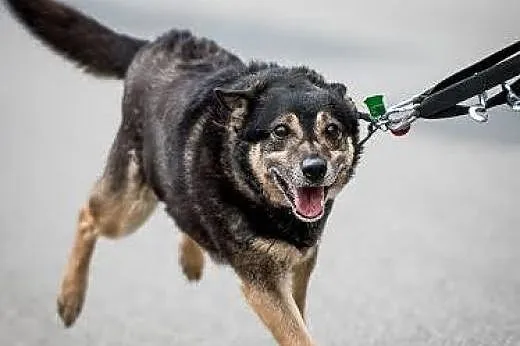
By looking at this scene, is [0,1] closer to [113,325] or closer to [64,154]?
[64,154]

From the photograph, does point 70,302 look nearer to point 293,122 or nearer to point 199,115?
point 199,115

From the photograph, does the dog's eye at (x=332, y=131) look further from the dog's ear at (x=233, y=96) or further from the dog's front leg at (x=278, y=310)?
the dog's front leg at (x=278, y=310)

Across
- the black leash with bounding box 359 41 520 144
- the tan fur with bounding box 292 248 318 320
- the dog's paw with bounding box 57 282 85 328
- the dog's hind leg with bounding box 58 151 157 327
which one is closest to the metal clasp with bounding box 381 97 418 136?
the black leash with bounding box 359 41 520 144

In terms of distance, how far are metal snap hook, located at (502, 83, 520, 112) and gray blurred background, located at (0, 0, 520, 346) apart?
59 cm

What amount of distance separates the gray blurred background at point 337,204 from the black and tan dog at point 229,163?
0.10 metres

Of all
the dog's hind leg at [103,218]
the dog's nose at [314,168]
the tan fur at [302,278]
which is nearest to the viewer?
the dog's nose at [314,168]

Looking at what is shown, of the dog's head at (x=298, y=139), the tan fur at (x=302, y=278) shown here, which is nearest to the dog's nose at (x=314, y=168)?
the dog's head at (x=298, y=139)

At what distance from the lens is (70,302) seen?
2.13 metres

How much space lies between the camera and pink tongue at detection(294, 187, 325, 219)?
1.66 m

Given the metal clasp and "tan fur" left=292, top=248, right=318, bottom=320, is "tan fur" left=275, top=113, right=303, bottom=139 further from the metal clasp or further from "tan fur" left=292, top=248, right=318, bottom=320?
"tan fur" left=292, top=248, right=318, bottom=320

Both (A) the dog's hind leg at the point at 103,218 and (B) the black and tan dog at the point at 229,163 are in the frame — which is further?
(A) the dog's hind leg at the point at 103,218

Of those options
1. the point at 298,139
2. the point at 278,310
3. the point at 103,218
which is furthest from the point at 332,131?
the point at 103,218

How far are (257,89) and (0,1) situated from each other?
2.36 ft

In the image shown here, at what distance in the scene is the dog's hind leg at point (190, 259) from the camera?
2.23 meters
